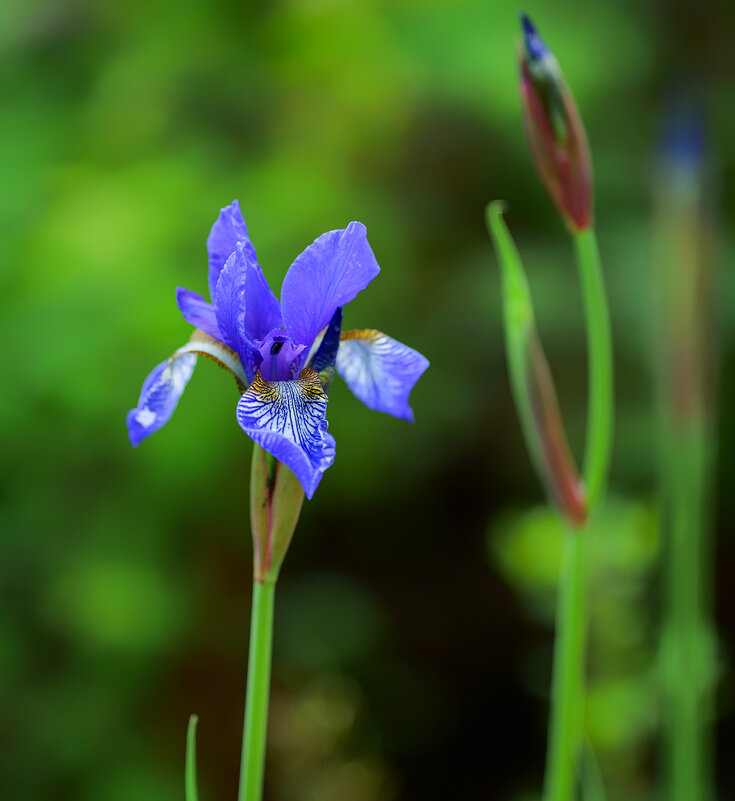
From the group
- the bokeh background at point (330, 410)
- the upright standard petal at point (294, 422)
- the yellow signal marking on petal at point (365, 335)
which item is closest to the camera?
the upright standard petal at point (294, 422)

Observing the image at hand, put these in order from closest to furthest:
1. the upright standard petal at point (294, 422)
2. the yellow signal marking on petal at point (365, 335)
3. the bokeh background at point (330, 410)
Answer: the upright standard petal at point (294, 422) < the yellow signal marking on petal at point (365, 335) < the bokeh background at point (330, 410)

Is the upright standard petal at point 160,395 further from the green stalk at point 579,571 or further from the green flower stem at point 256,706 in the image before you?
the green stalk at point 579,571

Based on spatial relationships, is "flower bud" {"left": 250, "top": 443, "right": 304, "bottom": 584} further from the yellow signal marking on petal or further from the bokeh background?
the bokeh background

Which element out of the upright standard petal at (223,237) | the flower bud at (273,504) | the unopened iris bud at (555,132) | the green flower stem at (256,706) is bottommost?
the green flower stem at (256,706)

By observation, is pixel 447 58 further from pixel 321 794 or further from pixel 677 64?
pixel 321 794

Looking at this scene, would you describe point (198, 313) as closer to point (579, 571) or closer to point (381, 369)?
point (381, 369)

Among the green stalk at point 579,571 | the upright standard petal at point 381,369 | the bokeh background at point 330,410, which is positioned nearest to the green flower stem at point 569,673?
the green stalk at point 579,571

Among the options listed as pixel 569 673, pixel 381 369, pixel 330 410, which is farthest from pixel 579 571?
pixel 330 410
